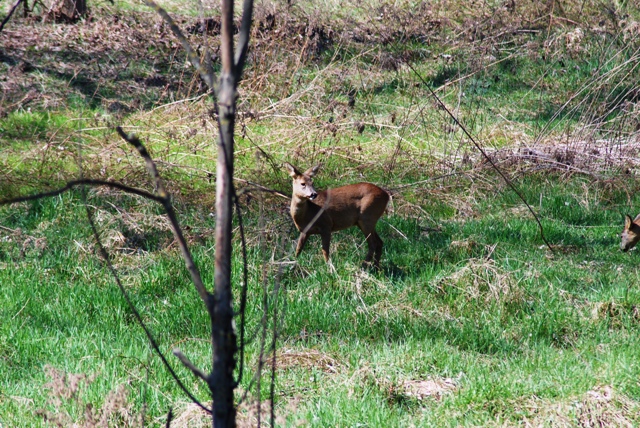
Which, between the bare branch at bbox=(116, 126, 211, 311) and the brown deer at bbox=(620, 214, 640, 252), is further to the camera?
the brown deer at bbox=(620, 214, 640, 252)

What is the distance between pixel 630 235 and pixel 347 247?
265 cm

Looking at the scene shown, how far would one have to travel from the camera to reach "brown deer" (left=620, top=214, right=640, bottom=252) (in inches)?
271

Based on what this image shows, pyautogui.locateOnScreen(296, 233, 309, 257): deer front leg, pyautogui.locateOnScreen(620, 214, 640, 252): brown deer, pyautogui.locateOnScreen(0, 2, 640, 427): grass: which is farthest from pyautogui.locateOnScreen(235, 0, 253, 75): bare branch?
pyautogui.locateOnScreen(620, 214, 640, 252): brown deer

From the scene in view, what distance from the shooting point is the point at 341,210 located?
655 centimetres

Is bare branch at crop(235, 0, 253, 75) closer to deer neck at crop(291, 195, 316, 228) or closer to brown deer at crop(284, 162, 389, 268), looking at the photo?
brown deer at crop(284, 162, 389, 268)

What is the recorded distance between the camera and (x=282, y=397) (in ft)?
13.1

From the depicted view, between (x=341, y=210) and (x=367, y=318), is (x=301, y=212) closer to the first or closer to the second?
(x=341, y=210)

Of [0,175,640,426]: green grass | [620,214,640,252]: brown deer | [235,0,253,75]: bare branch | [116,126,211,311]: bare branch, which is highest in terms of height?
[235,0,253,75]: bare branch

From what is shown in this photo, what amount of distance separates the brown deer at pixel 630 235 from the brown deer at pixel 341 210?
89.9 inches

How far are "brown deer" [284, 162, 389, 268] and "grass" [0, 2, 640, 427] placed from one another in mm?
185

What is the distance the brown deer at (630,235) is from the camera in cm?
689

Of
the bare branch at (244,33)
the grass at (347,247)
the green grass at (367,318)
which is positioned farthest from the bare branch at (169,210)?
the green grass at (367,318)

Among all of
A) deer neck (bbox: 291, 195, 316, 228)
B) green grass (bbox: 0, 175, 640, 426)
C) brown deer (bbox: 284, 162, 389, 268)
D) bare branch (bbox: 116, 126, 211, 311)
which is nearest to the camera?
bare branch (bbox: 116, 126, 211, 311)

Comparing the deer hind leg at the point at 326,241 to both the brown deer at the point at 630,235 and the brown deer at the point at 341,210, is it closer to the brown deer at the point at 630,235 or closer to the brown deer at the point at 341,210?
the brown deer at the point at 341,210
